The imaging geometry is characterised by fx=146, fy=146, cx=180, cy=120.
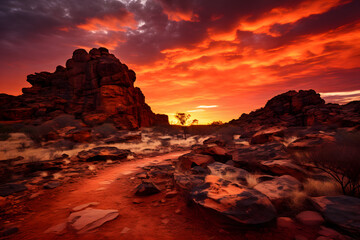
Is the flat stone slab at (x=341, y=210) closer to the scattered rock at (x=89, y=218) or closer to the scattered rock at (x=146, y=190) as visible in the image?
the scattered rock at (x=146, y=190)

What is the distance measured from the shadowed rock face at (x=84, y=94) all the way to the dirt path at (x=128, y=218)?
26112 millimetres

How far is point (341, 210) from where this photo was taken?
2551 mm

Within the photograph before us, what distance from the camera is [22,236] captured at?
111 inches

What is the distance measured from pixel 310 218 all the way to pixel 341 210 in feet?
1.65

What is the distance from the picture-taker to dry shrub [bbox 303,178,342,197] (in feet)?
11.3

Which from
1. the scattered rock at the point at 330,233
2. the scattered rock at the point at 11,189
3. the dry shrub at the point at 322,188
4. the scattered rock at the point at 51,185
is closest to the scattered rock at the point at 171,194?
the scattered rock at the point at 330,233

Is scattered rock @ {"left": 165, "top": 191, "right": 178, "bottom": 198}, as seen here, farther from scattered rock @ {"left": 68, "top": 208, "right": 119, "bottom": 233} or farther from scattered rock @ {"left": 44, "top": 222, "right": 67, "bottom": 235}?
scattered rock @ {"left": 44, "top": 222, "right": 67, "bottom": 235}

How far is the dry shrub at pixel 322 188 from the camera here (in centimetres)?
344

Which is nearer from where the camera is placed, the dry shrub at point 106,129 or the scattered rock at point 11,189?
the scattered rock at point 11,189

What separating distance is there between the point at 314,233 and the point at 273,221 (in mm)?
561

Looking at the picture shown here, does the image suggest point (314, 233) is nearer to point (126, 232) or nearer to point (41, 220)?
point (126, 232)

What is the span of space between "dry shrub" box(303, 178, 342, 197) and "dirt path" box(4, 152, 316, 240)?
1.84m

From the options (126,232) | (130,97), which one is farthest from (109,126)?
(126,232)

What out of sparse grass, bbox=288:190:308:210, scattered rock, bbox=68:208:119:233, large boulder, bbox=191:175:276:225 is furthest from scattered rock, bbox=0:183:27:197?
sparse grass, bbox=288:190:308:210
